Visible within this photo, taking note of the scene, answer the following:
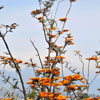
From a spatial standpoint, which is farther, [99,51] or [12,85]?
[99,51]

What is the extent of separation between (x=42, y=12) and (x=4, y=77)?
347 centimetres

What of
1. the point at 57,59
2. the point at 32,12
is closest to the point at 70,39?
the point at 57,59

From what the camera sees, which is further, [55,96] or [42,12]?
[42,12]

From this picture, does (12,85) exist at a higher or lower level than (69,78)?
lower

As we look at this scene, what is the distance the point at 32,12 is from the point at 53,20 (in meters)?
0.87

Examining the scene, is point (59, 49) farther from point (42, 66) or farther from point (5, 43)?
point (5, 43)

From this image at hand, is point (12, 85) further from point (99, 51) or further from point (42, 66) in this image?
point (99, 51)

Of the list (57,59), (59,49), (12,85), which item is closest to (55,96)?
(12,85)

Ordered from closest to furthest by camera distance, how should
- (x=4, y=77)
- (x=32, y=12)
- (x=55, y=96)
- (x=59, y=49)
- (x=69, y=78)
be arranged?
(x=55, y=96) → (x=69, y=78) → (x=4, y=77) → (x=59, y=49) → (x=32, y=12)

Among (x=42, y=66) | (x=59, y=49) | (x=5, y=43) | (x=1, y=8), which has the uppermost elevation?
(x=1, y=8)

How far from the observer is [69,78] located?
4.94 m

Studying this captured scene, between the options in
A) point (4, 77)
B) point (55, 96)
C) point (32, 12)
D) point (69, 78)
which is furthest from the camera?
point (32, 12)

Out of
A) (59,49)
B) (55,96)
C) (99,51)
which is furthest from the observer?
(59,49)

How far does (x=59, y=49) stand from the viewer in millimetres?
8180
